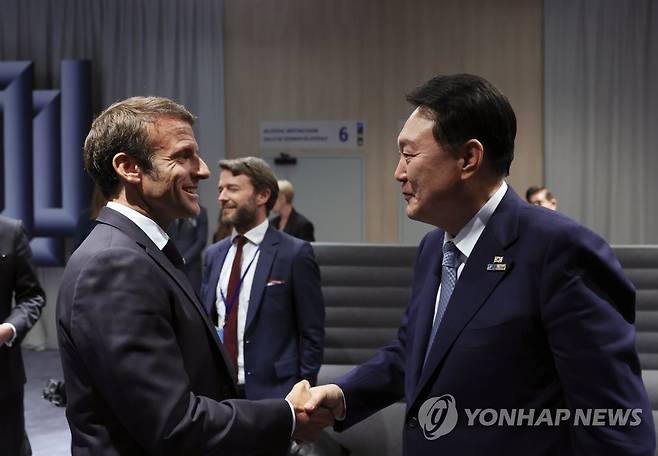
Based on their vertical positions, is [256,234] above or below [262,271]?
above

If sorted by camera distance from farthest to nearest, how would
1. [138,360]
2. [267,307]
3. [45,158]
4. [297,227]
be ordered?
[45,158], [297,227], [267,307], [138,360]

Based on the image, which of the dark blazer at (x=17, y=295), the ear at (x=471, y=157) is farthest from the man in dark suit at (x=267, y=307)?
the ear at (x=471, y=157)

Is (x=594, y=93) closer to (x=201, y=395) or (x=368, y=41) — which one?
(x=368, y=41)

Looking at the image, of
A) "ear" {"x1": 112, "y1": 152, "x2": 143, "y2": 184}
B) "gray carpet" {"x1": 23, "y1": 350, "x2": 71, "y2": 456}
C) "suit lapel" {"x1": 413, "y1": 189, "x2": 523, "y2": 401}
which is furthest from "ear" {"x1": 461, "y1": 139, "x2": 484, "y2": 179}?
"gray carpet" {"x1": 23, "y1": 350, "x2": 71, "y2": 456}

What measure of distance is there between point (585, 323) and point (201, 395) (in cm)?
78

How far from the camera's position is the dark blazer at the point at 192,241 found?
6.95m

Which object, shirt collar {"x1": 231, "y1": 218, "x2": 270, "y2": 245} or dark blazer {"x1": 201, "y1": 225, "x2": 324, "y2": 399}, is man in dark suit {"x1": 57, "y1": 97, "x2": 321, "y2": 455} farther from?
shirt collar {"x1": 231, "y1": 218, "x2": 270, "y2": 245}

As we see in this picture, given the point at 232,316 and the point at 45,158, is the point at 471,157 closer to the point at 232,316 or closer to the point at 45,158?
the point at 232,316

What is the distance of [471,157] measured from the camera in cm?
167

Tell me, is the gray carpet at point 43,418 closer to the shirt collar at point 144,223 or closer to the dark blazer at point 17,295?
the dark blazer at point 17,295

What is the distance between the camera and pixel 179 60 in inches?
319

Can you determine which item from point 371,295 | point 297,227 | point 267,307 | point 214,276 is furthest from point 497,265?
point 297,227

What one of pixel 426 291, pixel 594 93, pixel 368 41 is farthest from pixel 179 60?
pixel 426 291

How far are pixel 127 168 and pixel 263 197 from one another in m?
2.00
